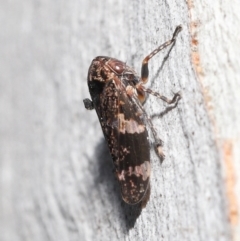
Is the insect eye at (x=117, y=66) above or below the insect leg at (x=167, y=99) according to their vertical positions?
above

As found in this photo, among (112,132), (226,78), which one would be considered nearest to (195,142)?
(226,78)

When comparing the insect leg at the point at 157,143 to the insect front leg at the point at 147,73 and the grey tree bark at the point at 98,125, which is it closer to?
the grey tree bark at the point at 98,125

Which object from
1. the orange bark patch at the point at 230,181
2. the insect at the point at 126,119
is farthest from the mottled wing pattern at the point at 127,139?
the orange bark patch at the point at 230,181

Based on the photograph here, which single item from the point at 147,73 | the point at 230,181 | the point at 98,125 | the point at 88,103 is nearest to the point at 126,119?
the point at 147,73

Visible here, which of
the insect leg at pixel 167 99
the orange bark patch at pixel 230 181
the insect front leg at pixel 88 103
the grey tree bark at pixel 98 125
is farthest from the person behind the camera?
the insect front leg at pixel 88 103

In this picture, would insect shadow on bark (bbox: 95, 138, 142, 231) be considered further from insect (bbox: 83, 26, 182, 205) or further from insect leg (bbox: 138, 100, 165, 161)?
insect leg (bbox: 138, 100, 165, 161)

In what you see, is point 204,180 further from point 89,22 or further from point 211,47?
point 89,22

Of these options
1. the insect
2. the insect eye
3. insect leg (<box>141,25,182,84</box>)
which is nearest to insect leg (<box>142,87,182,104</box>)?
the insect
